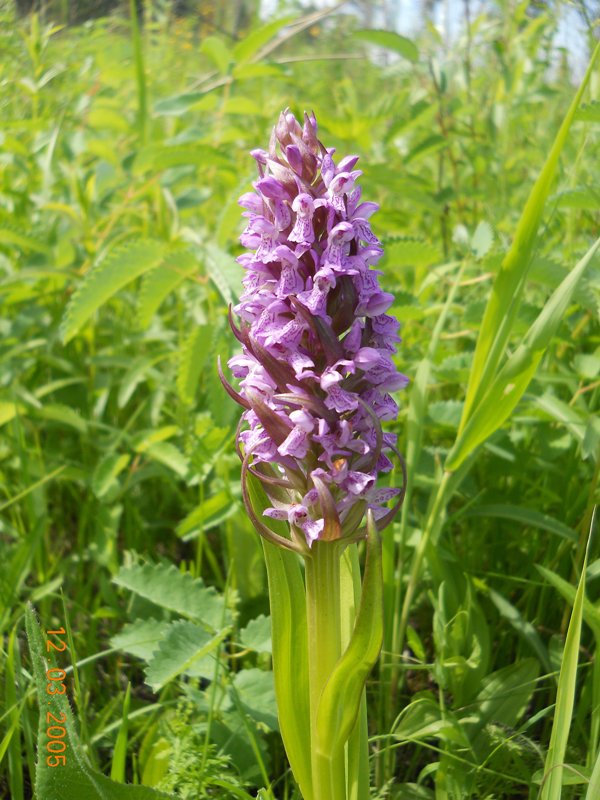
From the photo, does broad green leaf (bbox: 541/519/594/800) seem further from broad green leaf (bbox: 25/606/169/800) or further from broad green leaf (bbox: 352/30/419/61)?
broad green leaf (bbox: 352/30/419/61)

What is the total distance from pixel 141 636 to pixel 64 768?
0.53m

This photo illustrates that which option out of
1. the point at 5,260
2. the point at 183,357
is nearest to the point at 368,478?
the point at 183,357

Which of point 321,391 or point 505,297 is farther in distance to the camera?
point 505,297

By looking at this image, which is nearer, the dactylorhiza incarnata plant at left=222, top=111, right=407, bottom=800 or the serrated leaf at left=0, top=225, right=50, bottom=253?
the dactylorhiza incarnata plant at left=222, top=111, right=407, bottom=800

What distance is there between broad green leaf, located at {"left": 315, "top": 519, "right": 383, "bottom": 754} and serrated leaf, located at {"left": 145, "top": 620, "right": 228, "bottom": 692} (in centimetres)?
34

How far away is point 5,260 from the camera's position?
117 inches

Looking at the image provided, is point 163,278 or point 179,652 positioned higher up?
point 163,278

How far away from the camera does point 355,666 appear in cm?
113

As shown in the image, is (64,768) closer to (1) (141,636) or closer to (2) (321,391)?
(1) (141,636)

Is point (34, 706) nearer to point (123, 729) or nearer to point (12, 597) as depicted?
point (12, 597)

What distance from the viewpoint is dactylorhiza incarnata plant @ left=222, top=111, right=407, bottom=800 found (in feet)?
3.73

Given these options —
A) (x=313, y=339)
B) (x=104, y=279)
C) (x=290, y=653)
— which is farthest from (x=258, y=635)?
(x=104, y=279)

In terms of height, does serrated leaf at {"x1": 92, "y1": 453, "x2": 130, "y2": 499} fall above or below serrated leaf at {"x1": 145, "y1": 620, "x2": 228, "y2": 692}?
above

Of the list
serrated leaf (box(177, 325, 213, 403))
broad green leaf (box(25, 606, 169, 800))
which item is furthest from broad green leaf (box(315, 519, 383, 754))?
serrated leaf (box(177, 325, 213, 403))
